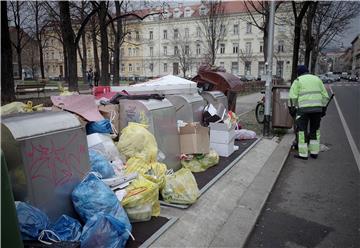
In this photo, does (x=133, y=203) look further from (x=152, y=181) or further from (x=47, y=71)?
(x=47, y=71)

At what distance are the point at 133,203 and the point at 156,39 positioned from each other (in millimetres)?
73139

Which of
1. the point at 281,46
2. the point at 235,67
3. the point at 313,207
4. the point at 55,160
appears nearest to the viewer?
the point at 55,160

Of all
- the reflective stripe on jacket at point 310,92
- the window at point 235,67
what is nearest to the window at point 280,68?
the window at point 235,67

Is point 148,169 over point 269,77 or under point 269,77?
under

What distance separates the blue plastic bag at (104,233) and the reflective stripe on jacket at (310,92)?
5.30 meters

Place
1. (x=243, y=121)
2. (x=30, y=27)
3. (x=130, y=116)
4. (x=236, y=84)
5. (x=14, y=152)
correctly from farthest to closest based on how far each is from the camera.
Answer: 1. (x=30, y=27)
2. (x=243, y=121)
3. (x=236, y=84)
4. (x=130, y=116)
5. (x=14, y=152)

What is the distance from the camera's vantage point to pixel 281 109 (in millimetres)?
10016

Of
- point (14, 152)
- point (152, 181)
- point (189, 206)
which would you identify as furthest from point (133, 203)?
point (14, 152)

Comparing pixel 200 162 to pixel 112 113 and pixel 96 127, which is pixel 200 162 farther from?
pixel 96 127

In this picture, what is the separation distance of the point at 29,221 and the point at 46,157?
1.94 ft

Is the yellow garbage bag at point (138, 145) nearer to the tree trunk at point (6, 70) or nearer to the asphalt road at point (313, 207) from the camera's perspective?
the asphalt road at point (313, 207)

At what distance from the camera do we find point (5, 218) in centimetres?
234

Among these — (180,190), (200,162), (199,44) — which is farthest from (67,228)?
(199,44)

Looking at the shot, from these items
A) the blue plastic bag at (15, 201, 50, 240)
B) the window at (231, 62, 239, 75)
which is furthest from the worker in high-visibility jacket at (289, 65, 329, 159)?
the window at (231, 62, 239, 75)
